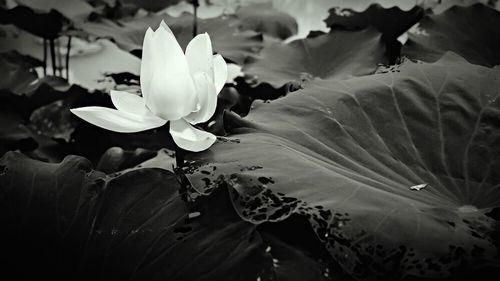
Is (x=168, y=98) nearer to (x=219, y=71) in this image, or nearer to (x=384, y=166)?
(x=219, y=71)

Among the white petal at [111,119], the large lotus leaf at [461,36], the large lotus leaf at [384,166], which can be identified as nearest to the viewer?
the large lotus leaf at [384,166]

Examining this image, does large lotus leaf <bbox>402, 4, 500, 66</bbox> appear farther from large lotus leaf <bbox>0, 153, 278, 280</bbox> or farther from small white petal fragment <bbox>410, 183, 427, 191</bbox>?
large lotus leaf <bbox>0, 153, 278, 280</bbox>

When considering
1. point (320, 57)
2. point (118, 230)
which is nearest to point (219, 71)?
point (118, 230)

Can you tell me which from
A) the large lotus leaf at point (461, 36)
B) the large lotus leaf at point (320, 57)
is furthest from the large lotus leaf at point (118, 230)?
the large lotus leaf at point (461, 36)

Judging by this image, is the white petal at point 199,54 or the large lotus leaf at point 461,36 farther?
the large lotus leaf at point 461,36

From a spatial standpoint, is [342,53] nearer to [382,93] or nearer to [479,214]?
[382,93]

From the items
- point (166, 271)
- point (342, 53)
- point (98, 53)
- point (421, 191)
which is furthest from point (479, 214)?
point (98, 53)

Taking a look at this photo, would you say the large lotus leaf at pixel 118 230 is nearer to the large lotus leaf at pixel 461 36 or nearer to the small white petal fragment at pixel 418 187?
the small white petal fragment at pixel 418 187
